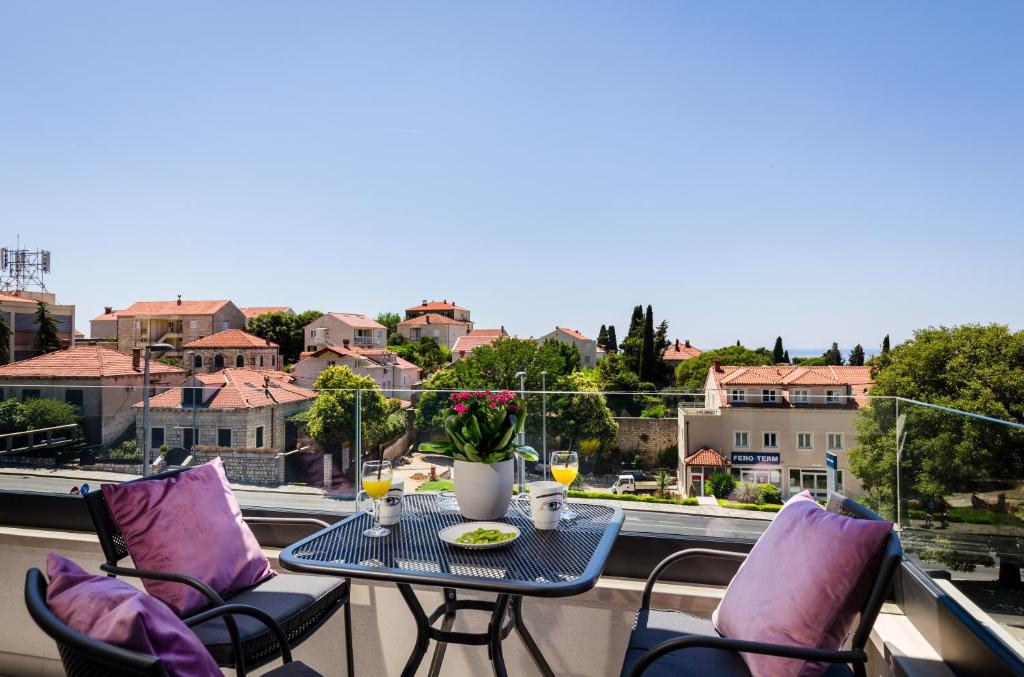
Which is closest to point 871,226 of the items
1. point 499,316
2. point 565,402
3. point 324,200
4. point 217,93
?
point 499,316

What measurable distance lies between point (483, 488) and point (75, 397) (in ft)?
8.23

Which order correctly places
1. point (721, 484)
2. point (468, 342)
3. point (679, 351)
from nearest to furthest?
point (721, 484), point (468, 342), point (679, 351)

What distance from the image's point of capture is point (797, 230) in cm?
5653

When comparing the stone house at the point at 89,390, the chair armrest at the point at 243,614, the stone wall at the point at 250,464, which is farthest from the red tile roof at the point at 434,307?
the chair armrest at the point at 243,614

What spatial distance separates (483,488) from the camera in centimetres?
190

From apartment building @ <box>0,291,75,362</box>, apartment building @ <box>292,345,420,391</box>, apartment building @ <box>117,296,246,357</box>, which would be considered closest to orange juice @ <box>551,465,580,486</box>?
apartment building @ <box>292,345,420,391</box>

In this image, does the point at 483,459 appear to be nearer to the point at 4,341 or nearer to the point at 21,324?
the point at 4,341

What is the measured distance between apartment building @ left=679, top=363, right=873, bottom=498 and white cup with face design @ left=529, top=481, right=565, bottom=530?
100cm

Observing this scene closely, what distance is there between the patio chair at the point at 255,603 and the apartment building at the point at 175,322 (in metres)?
51.8

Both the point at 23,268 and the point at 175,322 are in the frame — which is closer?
the point at 23,268

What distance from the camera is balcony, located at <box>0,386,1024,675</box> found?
173cm

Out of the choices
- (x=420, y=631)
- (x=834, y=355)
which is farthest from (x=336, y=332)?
(x=420, y=631)

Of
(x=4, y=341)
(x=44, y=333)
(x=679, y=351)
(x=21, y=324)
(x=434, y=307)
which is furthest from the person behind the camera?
(x=434, y=307)

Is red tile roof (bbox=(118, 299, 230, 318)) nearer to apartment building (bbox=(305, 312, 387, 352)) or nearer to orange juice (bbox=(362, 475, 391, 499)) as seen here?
apartment building (bbox=(305, 312, 387, 352))
